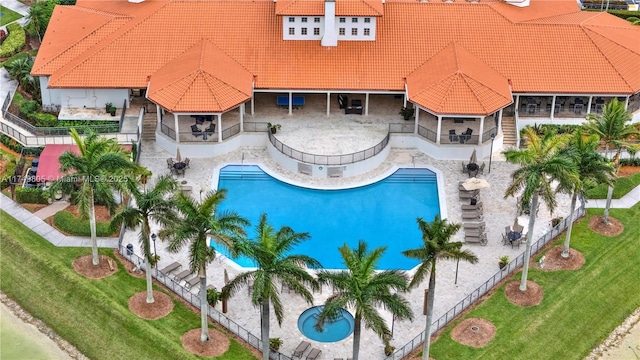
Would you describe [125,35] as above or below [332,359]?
above

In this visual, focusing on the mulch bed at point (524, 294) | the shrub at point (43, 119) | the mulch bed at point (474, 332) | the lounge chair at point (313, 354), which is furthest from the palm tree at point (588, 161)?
the shrub at point (43, 119)

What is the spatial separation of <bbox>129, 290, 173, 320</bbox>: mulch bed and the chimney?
28.7m

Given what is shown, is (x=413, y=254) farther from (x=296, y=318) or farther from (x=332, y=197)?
(x=332, y=197)

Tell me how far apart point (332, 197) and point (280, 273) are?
2146cm

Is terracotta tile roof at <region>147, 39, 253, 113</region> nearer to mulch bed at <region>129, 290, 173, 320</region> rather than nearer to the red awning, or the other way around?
the red awning

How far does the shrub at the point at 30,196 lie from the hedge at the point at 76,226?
8.23 feet

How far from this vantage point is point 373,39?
85250mm

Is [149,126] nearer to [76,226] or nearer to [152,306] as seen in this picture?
[76,226]

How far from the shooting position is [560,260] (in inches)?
2734

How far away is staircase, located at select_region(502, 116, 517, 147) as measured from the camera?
81.9 meters

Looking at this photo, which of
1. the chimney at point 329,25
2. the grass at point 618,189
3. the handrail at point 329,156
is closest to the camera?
the grass at point 618,189

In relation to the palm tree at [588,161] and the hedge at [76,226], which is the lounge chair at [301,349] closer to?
the hedge at [76,226]

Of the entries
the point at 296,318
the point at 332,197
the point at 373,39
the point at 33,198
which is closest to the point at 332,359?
the point at 296,318

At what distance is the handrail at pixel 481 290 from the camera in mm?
61344
